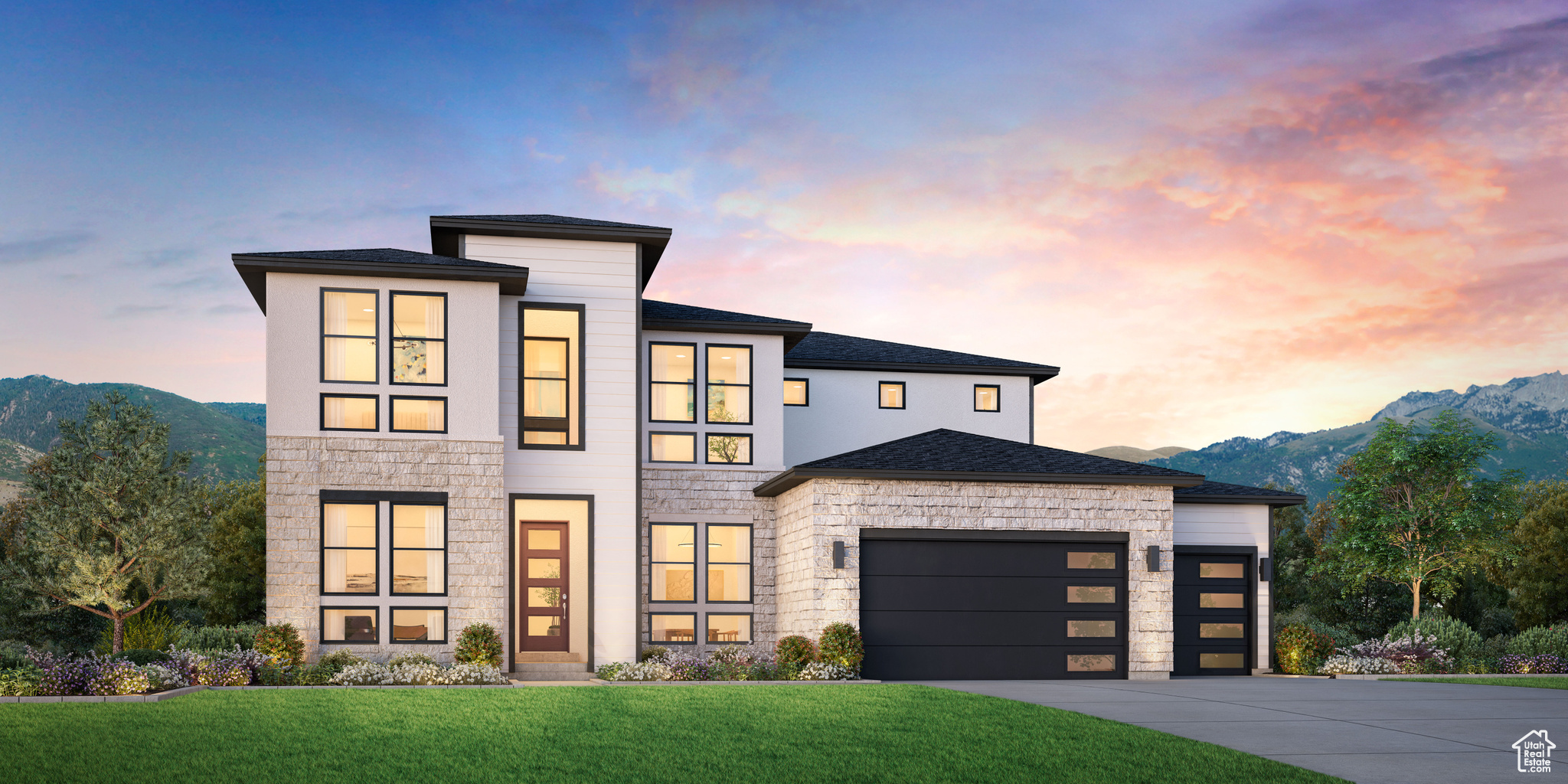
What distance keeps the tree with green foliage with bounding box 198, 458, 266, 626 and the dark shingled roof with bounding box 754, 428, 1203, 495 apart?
2305 centimetres

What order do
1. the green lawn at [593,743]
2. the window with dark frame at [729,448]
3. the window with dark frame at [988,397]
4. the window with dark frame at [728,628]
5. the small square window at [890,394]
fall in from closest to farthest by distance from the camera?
the green lawn at [593,743] < the window with dark frame at [728,628] < the window with dark frame at [729,448] < the small square window at [890,394] < the window with dark frame at [988,397]

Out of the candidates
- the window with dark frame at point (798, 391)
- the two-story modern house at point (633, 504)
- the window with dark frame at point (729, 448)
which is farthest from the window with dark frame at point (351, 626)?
the window with dark frame at point (798, 391)

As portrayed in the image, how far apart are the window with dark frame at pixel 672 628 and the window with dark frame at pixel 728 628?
299mm

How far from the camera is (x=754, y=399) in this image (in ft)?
65.3

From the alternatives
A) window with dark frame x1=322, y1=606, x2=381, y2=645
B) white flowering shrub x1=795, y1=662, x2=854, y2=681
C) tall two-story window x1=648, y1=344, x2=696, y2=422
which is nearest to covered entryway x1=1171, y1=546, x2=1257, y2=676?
white flowering shrub x1=795, y1=662, x2=854, y2=681

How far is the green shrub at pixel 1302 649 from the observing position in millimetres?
18547

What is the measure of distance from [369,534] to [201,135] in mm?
13810

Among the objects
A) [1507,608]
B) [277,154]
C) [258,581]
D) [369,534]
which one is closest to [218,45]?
[277,154]

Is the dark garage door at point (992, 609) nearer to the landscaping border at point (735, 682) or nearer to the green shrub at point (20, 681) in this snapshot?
the landscaping border at point (735, 682)

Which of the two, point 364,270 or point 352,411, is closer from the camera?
point 364,270

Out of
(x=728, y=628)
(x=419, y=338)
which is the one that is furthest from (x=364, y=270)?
(x=728, y=628)

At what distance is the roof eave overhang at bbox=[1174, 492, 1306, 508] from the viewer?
1934 centimetres

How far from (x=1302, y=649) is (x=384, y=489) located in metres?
15.4

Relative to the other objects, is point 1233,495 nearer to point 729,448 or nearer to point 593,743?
point 729,448
